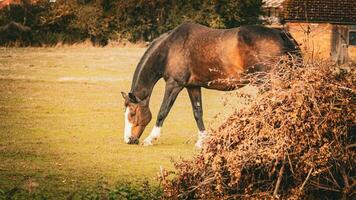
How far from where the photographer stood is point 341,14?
44438 millimetres

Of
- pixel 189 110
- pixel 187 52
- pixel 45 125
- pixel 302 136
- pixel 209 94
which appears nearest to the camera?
pixel 302 136

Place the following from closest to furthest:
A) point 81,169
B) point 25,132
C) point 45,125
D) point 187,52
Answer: point 81,169 → point 187,52 → point 25,132 → point 45,125

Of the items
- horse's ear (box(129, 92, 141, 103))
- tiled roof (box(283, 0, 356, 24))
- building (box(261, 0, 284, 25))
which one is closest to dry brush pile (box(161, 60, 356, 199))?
horse's ear (box(129, 92, 141, 103))

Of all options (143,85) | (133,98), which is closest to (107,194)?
(133,98)

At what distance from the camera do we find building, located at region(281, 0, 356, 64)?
42.8 meters

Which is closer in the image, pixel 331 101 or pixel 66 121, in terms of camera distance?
pixel 331 101

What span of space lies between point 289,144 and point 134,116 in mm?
6746

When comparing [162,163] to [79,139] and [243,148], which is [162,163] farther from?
[243,148]

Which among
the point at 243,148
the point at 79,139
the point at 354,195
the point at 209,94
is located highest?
the point at 243,148

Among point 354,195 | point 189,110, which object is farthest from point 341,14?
point 354,195

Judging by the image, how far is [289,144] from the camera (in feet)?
27.0

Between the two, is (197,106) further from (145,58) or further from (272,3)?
(272,3)

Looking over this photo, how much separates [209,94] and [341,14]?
20.6 m

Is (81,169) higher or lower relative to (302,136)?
lower
